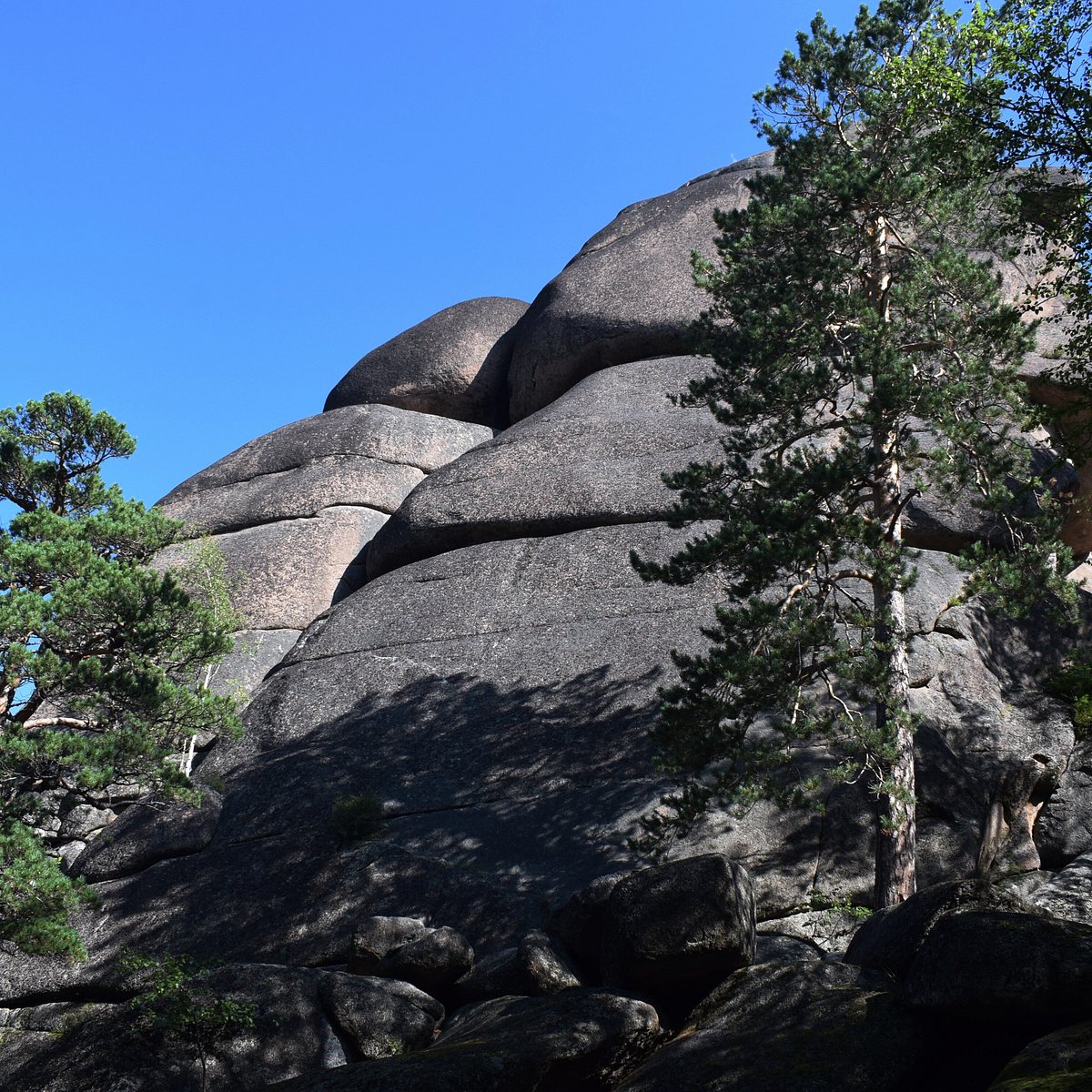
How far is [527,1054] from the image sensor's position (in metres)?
9.89

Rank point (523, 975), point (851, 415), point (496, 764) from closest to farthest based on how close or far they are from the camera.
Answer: point (523, 975) < point (851, 415) < point (496, 764)

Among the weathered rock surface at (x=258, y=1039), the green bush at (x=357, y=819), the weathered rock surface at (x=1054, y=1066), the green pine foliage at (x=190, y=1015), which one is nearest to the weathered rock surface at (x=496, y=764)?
the green bush at (x=357, y=819)

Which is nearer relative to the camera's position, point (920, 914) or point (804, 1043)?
point (804, 1043)

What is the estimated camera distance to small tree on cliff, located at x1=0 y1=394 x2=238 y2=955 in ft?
42.5

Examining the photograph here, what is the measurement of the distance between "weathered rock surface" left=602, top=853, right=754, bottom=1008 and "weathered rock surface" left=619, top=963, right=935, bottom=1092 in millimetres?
845

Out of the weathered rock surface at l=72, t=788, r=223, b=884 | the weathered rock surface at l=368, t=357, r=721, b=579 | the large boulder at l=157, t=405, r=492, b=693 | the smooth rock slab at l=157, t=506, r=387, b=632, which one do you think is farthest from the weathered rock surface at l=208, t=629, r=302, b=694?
the weathered rock surface at l=72, t=788, r=223, b=884

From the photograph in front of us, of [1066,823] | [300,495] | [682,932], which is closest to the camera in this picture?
[682,932]

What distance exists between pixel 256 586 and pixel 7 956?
12.1m

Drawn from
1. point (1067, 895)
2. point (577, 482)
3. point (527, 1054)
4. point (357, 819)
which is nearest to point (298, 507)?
point (577, 482)

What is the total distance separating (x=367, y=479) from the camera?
30.5m

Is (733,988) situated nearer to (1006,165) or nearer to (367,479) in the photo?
(1006,165)

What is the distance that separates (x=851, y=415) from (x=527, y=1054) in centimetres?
1051

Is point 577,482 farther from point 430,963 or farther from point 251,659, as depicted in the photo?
point 430,963

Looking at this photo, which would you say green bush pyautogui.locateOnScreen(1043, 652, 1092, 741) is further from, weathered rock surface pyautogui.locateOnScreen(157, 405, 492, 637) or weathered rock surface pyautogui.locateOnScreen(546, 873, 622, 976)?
weathered rock surface pyautogui.locateOnScreen(157, 405, 492, 637)
